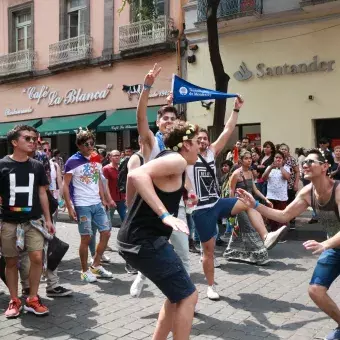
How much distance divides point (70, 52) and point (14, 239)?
52.4 feet

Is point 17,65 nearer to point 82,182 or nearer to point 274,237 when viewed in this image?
point 82,182

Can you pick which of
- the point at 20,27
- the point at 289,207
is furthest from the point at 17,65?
the point at 289,207

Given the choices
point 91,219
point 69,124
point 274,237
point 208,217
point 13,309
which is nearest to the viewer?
point 274,237

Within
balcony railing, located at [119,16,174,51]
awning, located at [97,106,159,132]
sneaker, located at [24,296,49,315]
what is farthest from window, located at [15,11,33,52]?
sneaker, located at [24,296,49,315]

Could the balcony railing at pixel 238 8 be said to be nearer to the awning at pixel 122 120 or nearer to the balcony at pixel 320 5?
the balcony at pixel 320 5

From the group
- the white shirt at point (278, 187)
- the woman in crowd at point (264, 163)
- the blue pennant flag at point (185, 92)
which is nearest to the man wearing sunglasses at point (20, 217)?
the blue pennant flag at point (185, 92)

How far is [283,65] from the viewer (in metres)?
14.1

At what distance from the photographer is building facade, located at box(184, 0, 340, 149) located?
1338 cm

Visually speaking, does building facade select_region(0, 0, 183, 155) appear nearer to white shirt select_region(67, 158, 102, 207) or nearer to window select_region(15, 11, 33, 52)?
window select_region(15, 11, 33, 52)

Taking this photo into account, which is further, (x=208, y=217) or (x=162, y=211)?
(x=208, y=217)

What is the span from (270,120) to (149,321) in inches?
430

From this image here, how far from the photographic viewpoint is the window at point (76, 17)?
19.2m

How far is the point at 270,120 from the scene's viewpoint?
14.4 m

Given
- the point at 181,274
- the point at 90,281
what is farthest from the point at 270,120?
the point at 181,274
